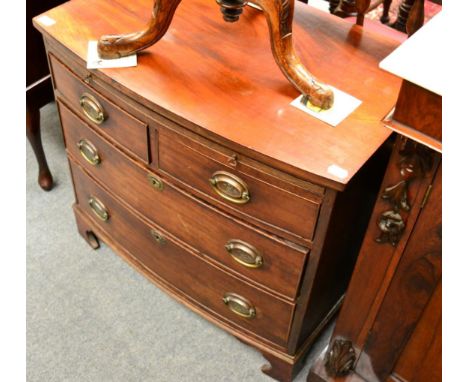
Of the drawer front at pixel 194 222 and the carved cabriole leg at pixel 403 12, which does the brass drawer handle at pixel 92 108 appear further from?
the carved cabriole leg at pixel 403 12

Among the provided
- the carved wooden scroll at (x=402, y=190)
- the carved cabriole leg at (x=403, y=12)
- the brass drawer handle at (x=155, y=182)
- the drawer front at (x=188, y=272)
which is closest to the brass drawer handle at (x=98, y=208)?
the drawer front at (x=188, y=272)

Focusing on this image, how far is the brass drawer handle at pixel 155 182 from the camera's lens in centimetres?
121

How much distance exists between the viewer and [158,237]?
1.37m

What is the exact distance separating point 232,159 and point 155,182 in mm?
283

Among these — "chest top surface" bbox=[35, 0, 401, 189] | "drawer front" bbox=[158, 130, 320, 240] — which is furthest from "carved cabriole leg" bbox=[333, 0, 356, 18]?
"drawer front" bbox=[158, 130, 320, 240]

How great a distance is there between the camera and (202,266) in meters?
1.32

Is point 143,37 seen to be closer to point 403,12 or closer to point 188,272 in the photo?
point 188,272

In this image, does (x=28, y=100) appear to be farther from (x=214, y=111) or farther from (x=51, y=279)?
(x=214, y=111)

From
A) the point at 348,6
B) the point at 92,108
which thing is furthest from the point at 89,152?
the point at 348,6

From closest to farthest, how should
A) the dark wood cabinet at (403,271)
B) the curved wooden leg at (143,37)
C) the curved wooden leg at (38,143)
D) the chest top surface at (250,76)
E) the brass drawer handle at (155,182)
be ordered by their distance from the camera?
1. the dark wood cabinet at (403,271)
2. the chest top surface at (250,76)
3. the curved wooden leg at (143,37)
4. the brass drawer handle at (155,182)
5. the curved wooden leg at (38,143)

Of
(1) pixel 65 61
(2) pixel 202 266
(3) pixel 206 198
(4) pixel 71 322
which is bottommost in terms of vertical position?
(4) pixel 71 322

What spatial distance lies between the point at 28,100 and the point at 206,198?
0.87 metres
